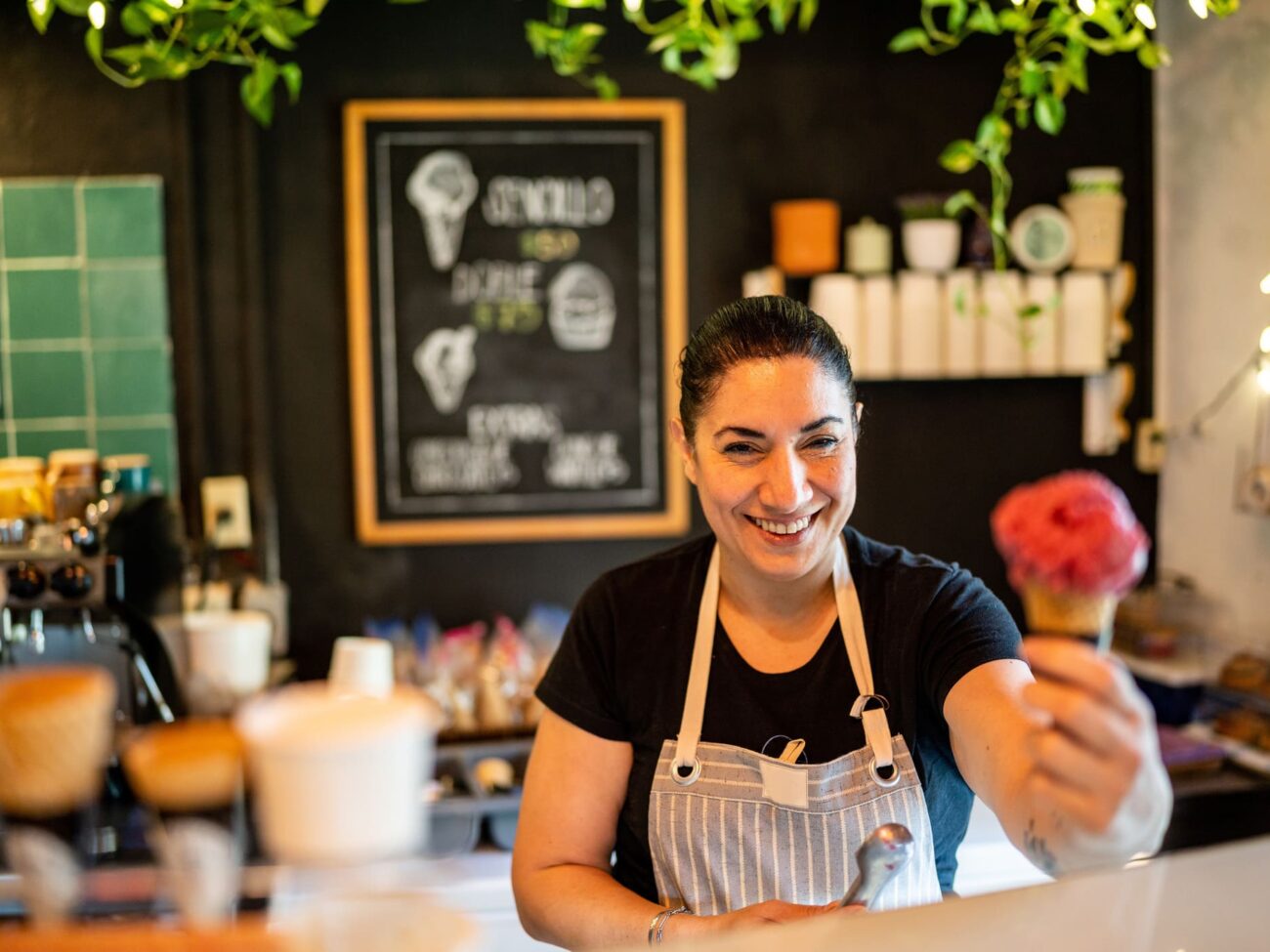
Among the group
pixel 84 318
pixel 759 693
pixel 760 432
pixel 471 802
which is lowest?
pixel 471 802

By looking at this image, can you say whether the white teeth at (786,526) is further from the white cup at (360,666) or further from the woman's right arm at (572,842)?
the white cup at (360,666)

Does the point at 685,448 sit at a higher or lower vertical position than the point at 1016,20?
lower

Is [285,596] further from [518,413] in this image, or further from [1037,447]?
[1037,447]

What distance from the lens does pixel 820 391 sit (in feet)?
5.20

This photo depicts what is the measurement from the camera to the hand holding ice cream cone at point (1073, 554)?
0.94m

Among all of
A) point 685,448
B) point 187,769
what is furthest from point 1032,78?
point 187,769

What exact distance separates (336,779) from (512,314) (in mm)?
2600

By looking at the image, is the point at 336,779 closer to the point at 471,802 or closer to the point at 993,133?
the point at 471,802

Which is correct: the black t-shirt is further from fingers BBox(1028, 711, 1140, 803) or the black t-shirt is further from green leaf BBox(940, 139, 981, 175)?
green leaf BBox(940, 139, 981, 175)

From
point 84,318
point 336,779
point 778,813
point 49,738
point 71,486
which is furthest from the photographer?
point 84,318

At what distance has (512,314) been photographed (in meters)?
3.31

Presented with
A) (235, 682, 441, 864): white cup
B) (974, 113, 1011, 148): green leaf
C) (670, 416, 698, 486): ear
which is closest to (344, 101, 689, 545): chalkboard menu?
(974, 113, 1011, 148): green leaf

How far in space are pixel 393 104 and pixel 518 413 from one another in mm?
861

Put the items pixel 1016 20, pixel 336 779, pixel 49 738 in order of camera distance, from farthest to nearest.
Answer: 1. pixel 1016 20
2. pixel 49 738
3. pixel 336 779
